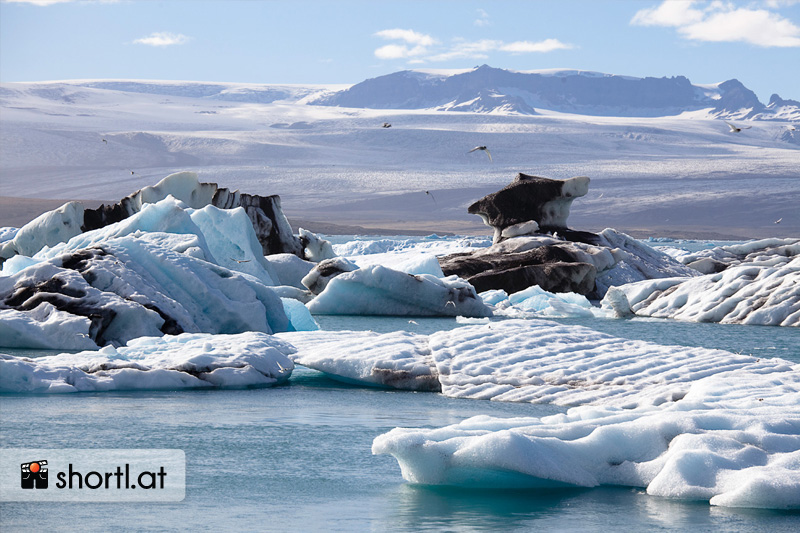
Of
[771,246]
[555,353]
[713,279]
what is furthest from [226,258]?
[771,246]

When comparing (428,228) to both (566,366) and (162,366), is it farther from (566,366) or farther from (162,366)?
(162,366)

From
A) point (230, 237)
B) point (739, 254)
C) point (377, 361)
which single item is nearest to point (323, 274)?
point (230, 237)

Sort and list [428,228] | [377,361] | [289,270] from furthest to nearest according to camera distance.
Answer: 1. [428,228]
2. [289,270]
3. [377,361]

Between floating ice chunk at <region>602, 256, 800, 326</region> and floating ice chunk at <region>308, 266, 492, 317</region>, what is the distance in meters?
3.22

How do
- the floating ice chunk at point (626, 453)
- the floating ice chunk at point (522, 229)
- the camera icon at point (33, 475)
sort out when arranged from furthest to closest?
1. the floating ice chunk at point (522, 229)
2. the camera icon at point (33, 475)
3. the floating ice chunk at point (626, 453)

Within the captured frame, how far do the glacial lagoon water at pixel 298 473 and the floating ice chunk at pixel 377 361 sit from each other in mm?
170

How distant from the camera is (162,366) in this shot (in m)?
9.39

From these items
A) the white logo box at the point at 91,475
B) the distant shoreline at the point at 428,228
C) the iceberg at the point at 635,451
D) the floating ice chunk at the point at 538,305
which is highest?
the iceberg at the point at 635,451

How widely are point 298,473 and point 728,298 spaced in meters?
15.9

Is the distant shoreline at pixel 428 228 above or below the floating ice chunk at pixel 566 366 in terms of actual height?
below

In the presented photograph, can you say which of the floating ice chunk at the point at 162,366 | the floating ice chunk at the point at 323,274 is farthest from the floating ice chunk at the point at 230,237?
the floating ice chunk at the point at 162,366

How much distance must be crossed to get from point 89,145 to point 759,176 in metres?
71.8

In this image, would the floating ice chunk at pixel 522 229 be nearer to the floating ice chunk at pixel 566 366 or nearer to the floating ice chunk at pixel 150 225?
the floating ice chunk at pixel 150 225

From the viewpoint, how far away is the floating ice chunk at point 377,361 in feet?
31.5
